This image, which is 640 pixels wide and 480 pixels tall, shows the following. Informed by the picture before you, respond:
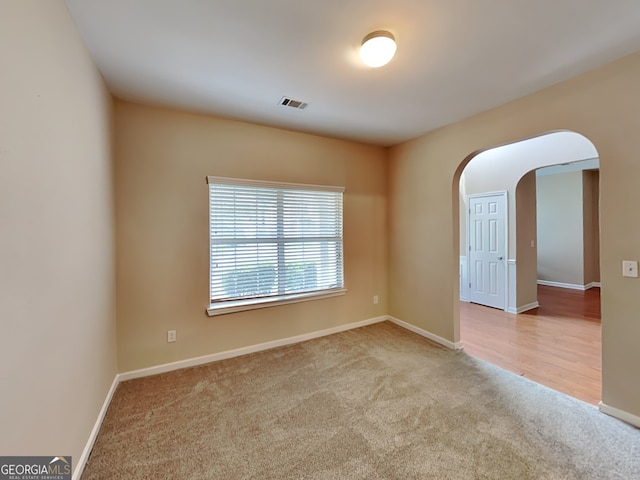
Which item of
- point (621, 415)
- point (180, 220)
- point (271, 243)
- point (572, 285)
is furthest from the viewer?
point (572, 285)

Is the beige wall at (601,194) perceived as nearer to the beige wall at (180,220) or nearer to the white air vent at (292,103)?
the beige wall at (180,220)

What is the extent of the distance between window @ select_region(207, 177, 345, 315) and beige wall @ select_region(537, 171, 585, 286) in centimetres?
620

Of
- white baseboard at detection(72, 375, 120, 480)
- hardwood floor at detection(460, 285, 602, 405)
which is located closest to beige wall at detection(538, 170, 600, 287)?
hardwood floor at detection(460, 285, 602, 405)

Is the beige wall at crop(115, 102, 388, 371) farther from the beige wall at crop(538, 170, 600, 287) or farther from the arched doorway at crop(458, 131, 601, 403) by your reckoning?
the beige wall at crop(538, 170, 600, 287)

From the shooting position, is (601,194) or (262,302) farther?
(262,302)

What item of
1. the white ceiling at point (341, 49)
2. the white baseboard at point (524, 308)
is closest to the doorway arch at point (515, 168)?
the white baseboard at point (524, 308)

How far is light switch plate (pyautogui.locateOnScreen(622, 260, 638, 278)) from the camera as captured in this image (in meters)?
1.88

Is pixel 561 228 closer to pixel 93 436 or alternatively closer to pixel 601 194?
pixel 601 194

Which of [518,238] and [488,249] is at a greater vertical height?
[518,238]

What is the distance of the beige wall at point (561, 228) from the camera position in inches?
243

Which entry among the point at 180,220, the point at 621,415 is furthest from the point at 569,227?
the point at 180,220

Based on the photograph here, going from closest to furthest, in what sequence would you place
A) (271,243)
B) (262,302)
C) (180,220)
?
1. (180,220)
2. (262,302)
3. (271,243)

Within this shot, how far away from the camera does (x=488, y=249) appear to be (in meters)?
4.82

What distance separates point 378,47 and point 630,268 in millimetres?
2329
